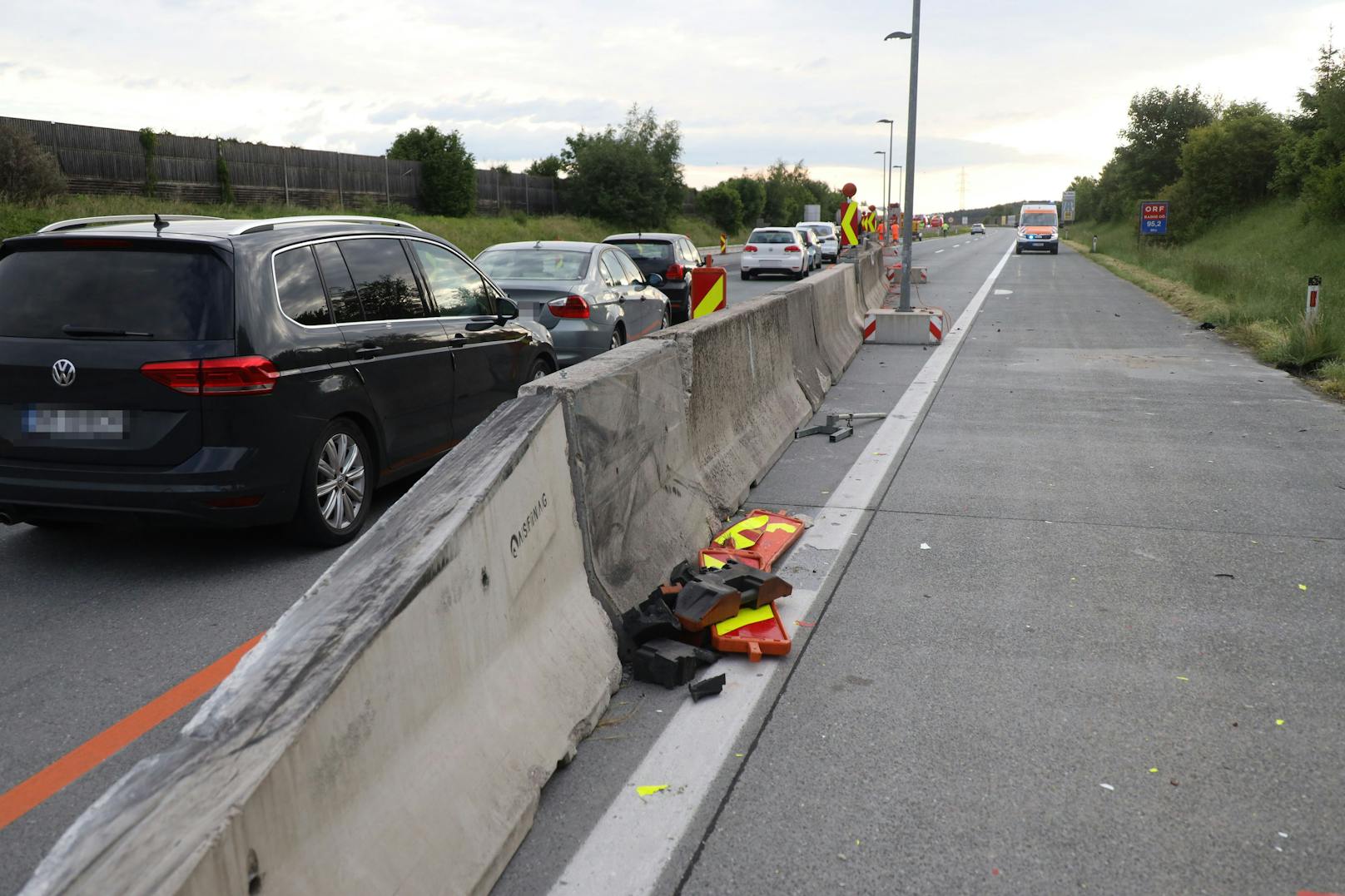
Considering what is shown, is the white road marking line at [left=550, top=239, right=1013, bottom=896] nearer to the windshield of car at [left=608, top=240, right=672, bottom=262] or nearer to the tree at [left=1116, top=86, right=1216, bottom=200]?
the windshield of car at [left=608, top=240, right=672, bottom=262]

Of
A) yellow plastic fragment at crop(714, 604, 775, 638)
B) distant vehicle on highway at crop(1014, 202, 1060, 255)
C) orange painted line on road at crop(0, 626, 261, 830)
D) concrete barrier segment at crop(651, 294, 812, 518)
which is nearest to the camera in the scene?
orange painted line on road at crop(0, 626, 261, 830)

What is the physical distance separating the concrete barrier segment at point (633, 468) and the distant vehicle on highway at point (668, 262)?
11361 mm

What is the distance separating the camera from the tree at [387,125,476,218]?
148 ft

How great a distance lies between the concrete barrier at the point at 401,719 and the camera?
2.11m

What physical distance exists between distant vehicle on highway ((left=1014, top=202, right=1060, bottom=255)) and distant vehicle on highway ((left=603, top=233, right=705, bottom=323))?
45.3 m

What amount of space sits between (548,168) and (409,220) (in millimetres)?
21411

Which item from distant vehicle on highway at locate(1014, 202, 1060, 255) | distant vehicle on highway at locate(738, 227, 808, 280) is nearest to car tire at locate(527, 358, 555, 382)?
distant vehicle on highway at locate(738, 227, 808, 280)

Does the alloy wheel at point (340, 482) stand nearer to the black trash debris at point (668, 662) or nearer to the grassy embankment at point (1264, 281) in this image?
the black trash debris at point (668, 662)

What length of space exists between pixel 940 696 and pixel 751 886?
4.78 ft

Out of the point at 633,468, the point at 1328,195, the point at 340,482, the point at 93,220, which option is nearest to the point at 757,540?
the point at 633,468

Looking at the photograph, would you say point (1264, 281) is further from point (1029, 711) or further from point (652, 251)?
point (1029, 711)

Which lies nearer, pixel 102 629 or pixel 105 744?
pixel 105 744

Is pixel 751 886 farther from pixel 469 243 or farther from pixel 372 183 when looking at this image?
pixel 372 183

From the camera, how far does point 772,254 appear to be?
33438 mm
